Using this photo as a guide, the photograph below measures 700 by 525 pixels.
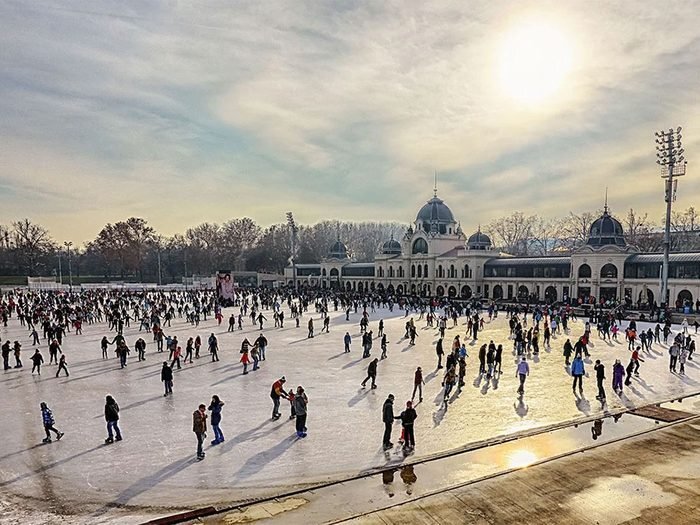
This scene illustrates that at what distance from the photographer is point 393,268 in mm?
70500

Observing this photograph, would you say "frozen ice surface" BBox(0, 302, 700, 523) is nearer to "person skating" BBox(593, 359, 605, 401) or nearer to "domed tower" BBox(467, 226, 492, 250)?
"person skating" BBox(593, 359, 605, 401)

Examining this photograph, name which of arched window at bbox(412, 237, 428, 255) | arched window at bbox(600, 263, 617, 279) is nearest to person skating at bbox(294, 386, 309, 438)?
arched window at bbox(600, 263, 617, 279)

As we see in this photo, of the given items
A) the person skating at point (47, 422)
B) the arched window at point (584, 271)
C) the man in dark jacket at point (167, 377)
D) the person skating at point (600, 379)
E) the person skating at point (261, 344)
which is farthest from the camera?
the arched window at point (584, 271)

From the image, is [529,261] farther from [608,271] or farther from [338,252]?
[338,252]

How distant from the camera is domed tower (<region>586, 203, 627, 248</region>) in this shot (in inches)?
1833

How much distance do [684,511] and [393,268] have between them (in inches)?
2469

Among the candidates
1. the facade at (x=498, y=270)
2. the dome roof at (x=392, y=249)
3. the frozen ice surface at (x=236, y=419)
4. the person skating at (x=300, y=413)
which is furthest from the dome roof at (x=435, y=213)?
the person skating at (x=300, y=413)

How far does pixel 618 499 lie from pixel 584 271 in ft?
140

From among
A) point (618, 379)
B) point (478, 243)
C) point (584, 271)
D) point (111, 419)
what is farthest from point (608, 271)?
point (111, 419)

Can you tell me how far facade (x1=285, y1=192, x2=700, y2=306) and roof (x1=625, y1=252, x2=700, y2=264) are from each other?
79 millimetres

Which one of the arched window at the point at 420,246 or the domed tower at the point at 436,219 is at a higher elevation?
the domed tower at the point at 436,219

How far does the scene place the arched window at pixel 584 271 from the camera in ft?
152

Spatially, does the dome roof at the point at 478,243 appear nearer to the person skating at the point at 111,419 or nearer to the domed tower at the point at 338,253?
the domed tower at the point at 338,253

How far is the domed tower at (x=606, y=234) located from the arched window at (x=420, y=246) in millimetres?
22411
